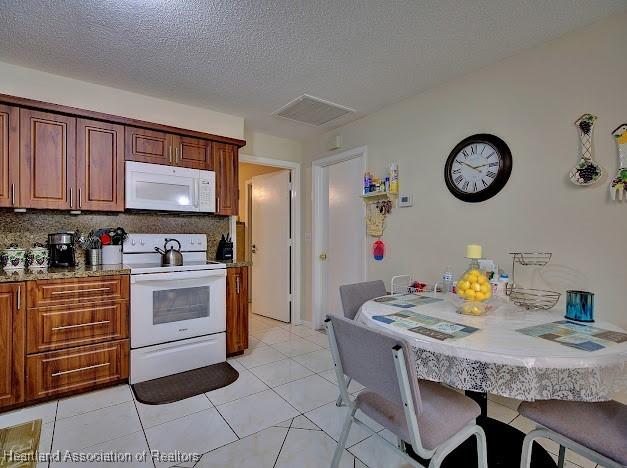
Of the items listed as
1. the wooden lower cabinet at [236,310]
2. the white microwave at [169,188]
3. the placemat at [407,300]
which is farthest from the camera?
the wooden lower cabinet at [236,310]

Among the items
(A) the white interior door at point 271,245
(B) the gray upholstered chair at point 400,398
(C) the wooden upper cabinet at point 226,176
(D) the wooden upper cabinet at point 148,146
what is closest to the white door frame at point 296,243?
(A) the white interior door at point 271,245

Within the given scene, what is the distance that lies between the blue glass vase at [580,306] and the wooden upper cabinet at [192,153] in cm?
286

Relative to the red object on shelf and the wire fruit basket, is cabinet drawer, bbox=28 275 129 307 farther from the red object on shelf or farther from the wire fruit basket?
the wire fruit basket

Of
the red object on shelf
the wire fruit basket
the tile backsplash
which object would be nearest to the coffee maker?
the tile backsplash

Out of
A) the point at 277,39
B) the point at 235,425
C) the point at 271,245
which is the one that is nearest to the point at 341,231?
the point at 271,245

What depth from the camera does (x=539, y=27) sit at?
1933 millimetres

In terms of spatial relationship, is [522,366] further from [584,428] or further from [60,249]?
[60,249]

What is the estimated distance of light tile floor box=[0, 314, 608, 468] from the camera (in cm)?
170

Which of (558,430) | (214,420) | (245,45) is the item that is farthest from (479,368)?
(245,45)

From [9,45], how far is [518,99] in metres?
3.35

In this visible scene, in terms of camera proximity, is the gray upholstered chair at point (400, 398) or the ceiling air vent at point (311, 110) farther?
the ceiling air vent at point (311, 110)

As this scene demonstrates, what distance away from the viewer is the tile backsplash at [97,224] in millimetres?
2492

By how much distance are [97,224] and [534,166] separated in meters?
3.38

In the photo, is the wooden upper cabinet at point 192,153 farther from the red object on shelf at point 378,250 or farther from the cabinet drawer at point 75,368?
the red object on shelf at point 378,250
